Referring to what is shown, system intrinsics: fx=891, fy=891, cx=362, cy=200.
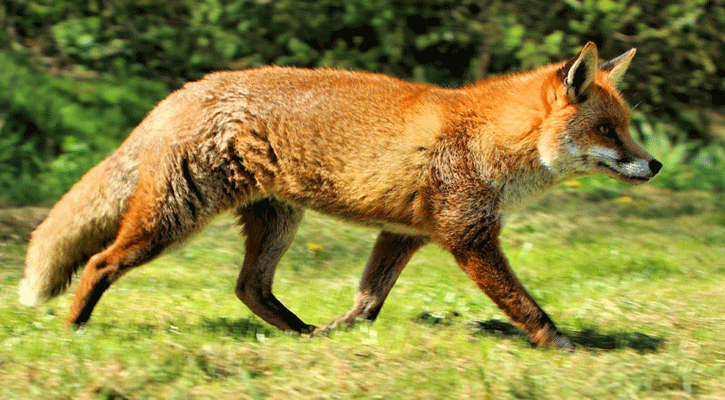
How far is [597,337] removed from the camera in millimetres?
5379

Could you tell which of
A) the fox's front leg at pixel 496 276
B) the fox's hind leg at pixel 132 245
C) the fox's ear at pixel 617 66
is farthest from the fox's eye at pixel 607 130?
the fox's hind leg at pixel 132 245

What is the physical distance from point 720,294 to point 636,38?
6.63 m

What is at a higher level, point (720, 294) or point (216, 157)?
point (216, 157)

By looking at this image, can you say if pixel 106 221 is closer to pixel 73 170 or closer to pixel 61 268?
pixel 61 268

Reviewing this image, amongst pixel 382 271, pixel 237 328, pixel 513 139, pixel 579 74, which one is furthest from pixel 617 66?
pixel 237 328

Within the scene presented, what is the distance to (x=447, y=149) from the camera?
206 inches

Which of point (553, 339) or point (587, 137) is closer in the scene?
point (553, 339)

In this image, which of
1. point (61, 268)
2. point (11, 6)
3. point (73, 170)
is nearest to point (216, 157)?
point (61, 268)

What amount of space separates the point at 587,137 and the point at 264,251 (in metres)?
2.14

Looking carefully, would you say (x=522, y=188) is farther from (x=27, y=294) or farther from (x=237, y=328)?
(x=27, y=294)

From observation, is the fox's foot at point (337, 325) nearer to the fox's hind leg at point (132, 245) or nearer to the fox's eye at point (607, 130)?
the fox's hind leg at point (132, 245)

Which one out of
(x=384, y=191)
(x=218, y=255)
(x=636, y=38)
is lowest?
(x=218, y=255)

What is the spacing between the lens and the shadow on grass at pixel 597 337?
16.7 ft

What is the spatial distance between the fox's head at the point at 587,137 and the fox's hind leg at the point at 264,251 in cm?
170
